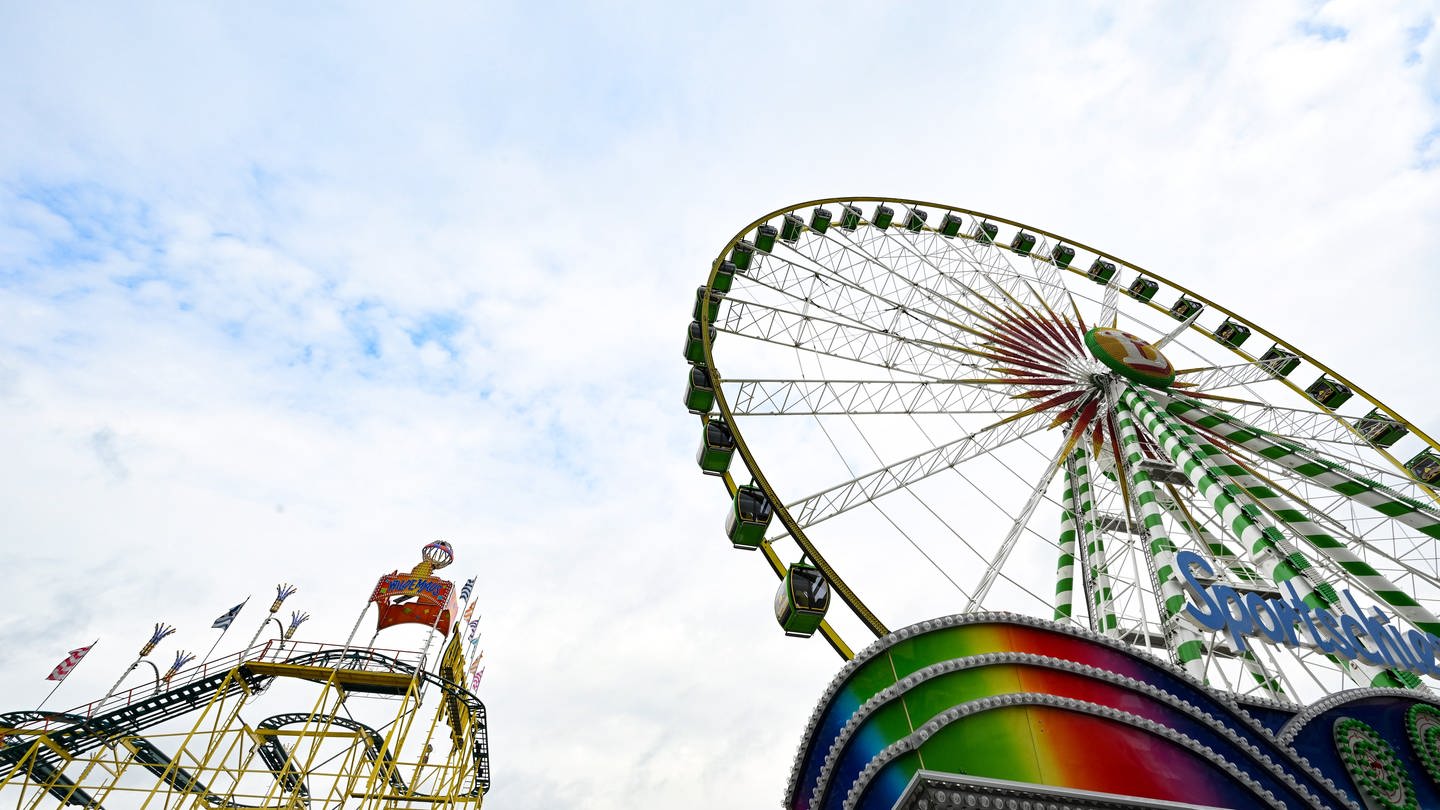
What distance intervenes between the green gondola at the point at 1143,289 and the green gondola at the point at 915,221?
616cm

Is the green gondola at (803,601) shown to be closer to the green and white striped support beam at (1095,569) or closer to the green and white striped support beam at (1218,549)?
the green and white striped support beam at (1095,569)

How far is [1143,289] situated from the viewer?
20.1 metres

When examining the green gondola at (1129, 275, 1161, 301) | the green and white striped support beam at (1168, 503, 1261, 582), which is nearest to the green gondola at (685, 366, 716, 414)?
the green and white striped support beam at (1168, 503, 1261, 582)

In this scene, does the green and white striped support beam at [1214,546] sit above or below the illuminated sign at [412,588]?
below

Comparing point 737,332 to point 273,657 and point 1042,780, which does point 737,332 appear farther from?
point 273,657

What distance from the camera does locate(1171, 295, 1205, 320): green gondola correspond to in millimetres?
19188

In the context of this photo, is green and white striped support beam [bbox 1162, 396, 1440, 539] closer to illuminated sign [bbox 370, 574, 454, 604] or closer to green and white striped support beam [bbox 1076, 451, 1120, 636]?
green and white striped support beam [bbox 1076, 451, 1120, 636]

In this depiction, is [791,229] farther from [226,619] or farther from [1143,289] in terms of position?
[226,619]

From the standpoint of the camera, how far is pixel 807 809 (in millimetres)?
6766

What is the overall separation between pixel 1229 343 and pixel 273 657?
25693 millimetres

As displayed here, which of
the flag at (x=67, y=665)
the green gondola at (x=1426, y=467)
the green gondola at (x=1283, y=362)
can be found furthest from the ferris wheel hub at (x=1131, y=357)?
the flag at (x=67, y=665)

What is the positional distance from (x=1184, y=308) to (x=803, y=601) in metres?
16.2

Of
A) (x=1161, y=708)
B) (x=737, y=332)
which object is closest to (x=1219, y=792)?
(x=1161, y=708)

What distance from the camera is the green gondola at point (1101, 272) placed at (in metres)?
20.2
